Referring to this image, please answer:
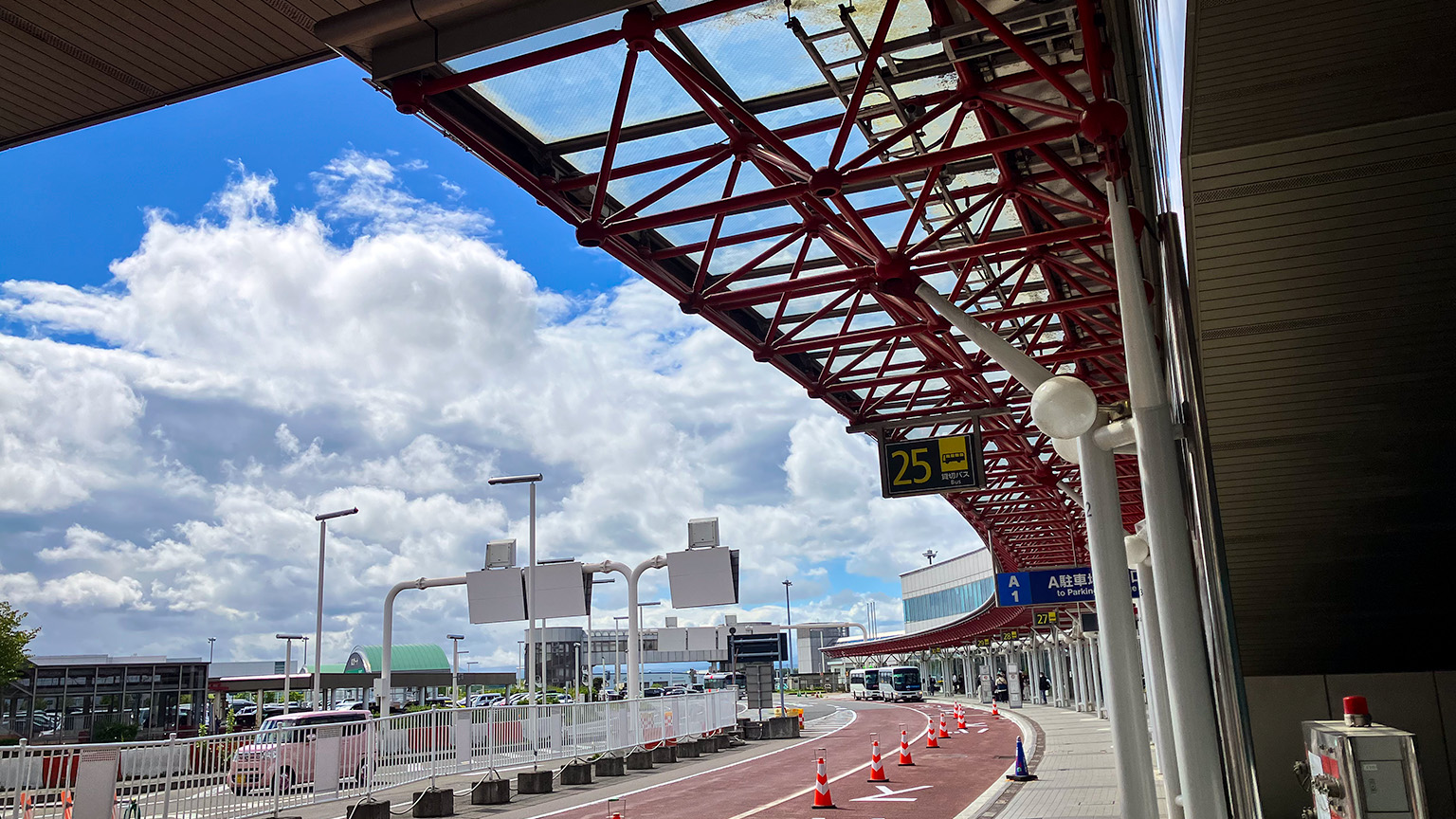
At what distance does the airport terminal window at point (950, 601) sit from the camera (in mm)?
87688

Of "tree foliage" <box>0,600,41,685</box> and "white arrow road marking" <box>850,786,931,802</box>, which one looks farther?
"tree foliage" <box>0,600,41,685</box>

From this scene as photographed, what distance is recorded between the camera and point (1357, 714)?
633cm

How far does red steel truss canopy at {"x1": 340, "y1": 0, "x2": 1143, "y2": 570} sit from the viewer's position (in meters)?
9.23

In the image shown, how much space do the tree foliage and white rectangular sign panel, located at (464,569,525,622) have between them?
2203cm

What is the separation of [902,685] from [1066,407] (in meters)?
70.8

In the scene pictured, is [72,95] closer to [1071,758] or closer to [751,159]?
Result: [751,159]

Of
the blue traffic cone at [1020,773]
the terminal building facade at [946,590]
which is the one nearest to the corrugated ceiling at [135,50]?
the blue traffic cone at [1020,773]

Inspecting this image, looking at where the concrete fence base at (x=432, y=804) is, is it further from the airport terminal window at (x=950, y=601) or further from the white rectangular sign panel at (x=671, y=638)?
the airport terminal window at (x=950, y=601)

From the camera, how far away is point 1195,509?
8086mm

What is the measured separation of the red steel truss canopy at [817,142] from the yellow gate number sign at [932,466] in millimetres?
975

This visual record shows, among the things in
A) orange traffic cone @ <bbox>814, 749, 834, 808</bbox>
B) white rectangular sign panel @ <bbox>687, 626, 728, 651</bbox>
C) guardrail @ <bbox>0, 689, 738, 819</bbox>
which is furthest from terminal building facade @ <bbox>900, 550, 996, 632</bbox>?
orange traffic cone @ <bbox>814, 749, 834, 808</bbox>

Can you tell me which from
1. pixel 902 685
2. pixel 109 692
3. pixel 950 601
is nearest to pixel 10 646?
pixel 109 692

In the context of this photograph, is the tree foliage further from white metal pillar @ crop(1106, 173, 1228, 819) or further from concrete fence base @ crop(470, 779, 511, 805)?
white metal pillar @ crop(1106, 173, 1228, 819)

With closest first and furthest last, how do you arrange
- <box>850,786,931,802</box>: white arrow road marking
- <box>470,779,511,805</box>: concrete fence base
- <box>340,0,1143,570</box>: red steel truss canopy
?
1. <box>340,0,1143,570</box>: red steel truss canopy
2. <box>850,786,931,802</box>: white arrow road marking
3. <box>470,779,511,805</box>: concrete fence base
